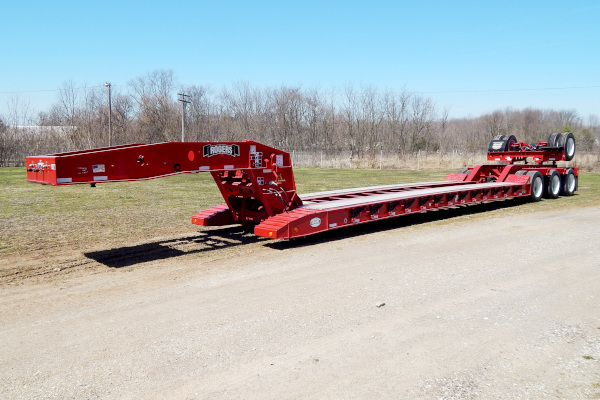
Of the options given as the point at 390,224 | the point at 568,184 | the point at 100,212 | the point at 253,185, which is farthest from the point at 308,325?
the point at 568,184

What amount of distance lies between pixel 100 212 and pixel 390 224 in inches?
290

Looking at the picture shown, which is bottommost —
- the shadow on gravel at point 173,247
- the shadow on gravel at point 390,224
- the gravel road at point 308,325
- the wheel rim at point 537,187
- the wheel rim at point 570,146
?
the gravel road at point 308,325

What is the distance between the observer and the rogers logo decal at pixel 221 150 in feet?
25.5

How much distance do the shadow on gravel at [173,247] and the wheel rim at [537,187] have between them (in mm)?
9841

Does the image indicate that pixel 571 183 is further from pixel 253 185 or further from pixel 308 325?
pixel 308 325

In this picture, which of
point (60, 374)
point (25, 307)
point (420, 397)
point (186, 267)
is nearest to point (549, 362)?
point (420, 397)

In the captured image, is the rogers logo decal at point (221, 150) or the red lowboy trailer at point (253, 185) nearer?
the red lowboy trailer at point (253, 185)

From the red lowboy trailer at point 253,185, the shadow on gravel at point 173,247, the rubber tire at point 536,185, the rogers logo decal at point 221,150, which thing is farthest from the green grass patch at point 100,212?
the rogers logo decal at point 221,150

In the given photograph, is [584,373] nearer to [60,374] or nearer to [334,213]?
[60,374]

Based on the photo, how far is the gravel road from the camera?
371 centimetres

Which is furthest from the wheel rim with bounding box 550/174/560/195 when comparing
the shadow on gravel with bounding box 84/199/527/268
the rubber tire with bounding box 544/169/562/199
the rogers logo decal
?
the rogers logo decal

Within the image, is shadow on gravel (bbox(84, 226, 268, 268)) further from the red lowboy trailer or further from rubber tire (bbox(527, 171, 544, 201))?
rubber tire (bbox(527, 171, 544, 201))

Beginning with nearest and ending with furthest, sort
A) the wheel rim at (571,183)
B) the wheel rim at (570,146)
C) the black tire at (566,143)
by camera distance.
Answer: the black tire at (566,143)
the wheel rim at (570,146)
the wheel rim at (571,183)

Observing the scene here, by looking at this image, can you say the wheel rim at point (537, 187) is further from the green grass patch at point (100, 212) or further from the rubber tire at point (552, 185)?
the rubber tire at point (552, 185)
